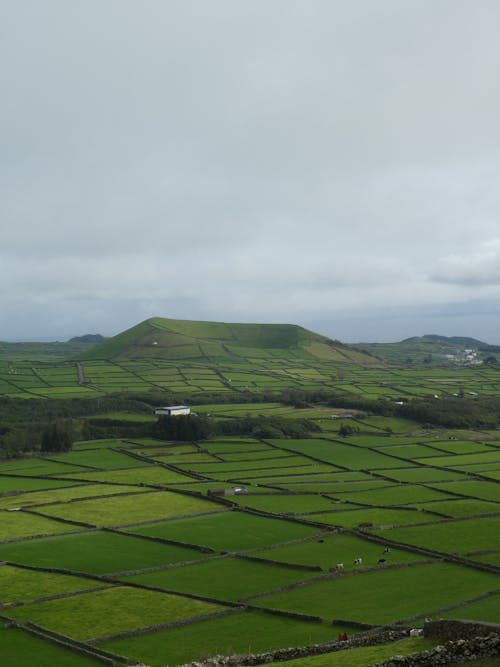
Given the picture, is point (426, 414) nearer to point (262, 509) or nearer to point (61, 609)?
point (262, 509)

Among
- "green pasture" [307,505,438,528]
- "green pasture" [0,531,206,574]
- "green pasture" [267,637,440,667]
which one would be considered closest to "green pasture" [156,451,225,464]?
"green pasture" [307,505,438,528]

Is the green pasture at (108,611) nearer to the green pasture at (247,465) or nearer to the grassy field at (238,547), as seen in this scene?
the grassy field at (238,547)

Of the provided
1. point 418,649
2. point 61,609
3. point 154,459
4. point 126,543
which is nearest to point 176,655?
point 61,609

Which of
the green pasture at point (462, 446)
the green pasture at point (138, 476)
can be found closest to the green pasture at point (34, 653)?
the green pasture at point (138, 476)

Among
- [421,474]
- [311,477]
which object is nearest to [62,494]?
[311,477]

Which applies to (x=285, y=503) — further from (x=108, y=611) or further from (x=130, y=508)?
(x=108, y=611)

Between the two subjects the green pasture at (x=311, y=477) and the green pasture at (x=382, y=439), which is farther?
the green pasture at (x=382, y=439)
